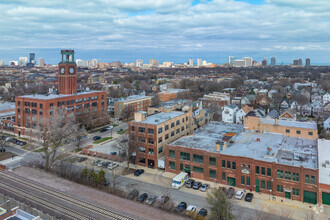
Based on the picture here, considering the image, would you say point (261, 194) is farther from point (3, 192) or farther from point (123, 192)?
point (3, 192)

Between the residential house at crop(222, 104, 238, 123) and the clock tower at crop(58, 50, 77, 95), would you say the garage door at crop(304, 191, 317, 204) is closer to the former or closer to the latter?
the residential house at crop(222, 104, 238, 123)

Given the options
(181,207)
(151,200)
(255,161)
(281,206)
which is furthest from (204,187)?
(281,206)

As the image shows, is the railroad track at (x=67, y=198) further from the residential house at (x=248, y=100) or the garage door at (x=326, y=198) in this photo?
the residential house at (x=248, y=100)

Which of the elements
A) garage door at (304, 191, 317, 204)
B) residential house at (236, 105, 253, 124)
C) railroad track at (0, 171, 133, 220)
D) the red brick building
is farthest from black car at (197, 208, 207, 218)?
residential house at (236, 105, 253, 124)

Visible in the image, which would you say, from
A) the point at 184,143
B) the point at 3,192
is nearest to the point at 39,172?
the point at 3,192

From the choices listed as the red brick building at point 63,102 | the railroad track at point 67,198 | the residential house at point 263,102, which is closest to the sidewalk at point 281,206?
the railroad track at point 67,198
